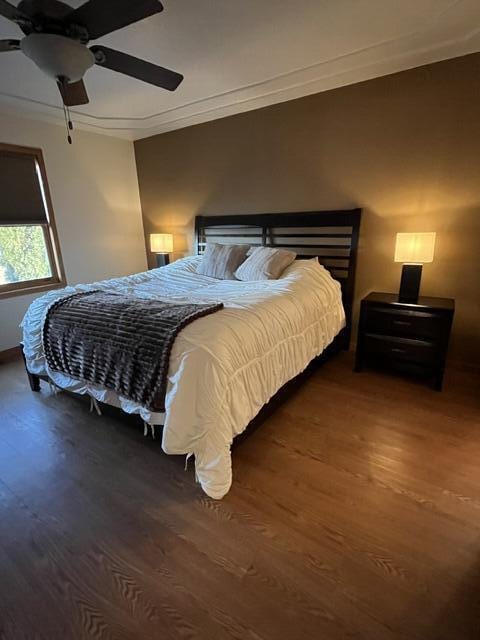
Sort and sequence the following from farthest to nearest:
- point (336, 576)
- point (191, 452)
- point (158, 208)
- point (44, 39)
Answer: point (158, 208), point (191, 452), point (44, 39), point (336, 576)

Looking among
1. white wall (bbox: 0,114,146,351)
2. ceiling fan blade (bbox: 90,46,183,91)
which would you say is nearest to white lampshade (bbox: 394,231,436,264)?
ceiling fan blade (bbox: 90,46,183,91)

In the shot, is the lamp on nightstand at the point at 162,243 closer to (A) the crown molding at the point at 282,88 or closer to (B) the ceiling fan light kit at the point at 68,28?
(A) the crown molding at the point at 282,88

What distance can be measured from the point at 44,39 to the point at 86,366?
165 cm

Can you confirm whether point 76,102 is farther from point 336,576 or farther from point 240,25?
point 336,576

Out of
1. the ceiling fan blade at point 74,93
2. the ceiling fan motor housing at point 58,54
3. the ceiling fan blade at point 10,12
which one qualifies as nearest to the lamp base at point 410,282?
the ceiling fan motor housing at point 58,54

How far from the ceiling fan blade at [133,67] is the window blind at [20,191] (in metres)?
2.16

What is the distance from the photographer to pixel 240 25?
203 cm

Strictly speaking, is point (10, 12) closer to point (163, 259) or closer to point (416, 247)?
point (416, 247)

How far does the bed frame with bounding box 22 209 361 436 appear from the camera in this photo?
298cm

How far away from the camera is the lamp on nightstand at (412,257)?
2424mm

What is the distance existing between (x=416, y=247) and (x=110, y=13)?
91.9 inches

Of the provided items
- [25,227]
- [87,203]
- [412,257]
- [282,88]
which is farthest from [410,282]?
[25,227]

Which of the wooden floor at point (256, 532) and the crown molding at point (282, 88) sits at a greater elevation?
the crown molding at point (282, 88)

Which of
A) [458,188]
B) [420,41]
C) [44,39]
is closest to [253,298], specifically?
[44,39]
